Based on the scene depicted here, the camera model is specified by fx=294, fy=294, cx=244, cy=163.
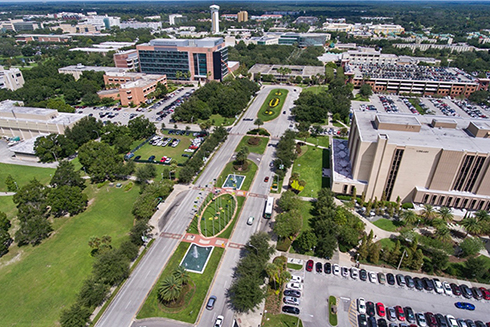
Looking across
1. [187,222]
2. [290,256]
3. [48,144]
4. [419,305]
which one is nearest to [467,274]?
[419,305]

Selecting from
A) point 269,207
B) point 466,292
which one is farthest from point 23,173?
point 466,292

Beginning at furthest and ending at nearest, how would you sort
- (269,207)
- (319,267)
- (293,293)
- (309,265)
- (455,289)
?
1. (269,207)
2. (309,265)
3. (319,267)
4. (455,289)
5. (293,293)

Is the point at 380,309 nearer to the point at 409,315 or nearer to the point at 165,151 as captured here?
the point at 409,315

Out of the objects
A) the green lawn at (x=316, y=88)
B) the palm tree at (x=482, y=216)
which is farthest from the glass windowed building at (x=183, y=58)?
the palm tree at (x=482, y=216)

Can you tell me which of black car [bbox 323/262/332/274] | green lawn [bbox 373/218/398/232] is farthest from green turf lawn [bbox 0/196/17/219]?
green lawn [bbox 373/218/398/232]

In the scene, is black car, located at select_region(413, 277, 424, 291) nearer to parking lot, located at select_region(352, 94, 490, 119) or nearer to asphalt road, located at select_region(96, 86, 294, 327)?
asphalt road, located at select_region(96, 86, 294, 327)
